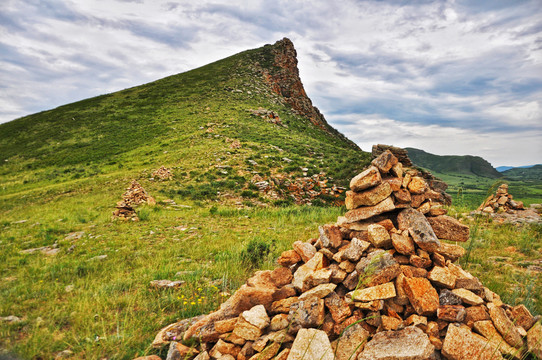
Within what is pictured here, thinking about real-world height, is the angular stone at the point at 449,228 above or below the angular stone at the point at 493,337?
above

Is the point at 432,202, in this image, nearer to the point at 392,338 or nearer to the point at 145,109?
the point at 392,338

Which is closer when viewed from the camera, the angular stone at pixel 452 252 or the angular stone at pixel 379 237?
the angular stone at pixel 379 237

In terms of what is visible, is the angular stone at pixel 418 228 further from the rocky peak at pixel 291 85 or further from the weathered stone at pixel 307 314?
the rocky peak at pixel 291 85

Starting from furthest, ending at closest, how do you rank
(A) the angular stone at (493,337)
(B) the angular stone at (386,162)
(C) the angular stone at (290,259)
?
1. (C) the angular stone at (290,259)
2. (B) the angular stone at (386,162)
3. (A) the angular stone at (493,337)

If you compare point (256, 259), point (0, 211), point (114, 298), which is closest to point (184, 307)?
point (114, 298)

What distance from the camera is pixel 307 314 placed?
11.5 feet

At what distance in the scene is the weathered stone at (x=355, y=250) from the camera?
13.4ft

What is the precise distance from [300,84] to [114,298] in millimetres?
57891

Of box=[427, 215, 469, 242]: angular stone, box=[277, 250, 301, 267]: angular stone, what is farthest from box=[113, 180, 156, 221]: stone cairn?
box=[427, 215, 469, 242]: angular stone

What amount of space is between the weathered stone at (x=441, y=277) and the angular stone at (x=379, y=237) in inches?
27.9

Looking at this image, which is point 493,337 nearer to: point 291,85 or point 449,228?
point 449,228

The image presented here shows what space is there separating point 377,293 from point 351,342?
0.74 m

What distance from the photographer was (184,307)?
4.93m

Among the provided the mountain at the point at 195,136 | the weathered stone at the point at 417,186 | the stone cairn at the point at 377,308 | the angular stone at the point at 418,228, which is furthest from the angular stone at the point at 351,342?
the mountain at the point at 195,136
